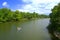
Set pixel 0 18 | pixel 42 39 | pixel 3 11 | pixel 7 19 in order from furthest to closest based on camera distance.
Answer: pixel 3 11
pixel 7 19
pixel 0 18
pixel 42 39

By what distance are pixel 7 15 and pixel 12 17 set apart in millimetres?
3487

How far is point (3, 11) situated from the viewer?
290ft

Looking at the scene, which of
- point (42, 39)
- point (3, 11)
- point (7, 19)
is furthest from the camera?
point (3, 11)

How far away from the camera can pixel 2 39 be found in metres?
30.0

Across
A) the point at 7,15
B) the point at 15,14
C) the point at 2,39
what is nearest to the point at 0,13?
the point at 7,15

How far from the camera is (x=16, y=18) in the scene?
88438 mm

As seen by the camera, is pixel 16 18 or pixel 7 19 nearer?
pixel 7 19

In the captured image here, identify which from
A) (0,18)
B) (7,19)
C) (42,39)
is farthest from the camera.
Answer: (7,19)

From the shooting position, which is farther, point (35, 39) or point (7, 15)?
point (7, 15)

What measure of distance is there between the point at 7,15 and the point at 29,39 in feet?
192

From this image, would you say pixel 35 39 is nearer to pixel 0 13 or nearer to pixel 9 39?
pixel 9 39

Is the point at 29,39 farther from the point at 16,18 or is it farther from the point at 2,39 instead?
the point at 16,18

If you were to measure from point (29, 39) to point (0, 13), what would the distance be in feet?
187

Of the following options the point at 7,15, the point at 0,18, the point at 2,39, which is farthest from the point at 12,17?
the point at 2,39
